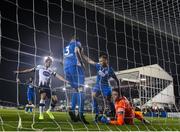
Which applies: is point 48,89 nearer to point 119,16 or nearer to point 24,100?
point 119,16

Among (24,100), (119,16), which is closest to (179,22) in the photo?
(119,16)

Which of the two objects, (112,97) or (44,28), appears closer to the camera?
(112,97)

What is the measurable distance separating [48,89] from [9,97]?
804 cm

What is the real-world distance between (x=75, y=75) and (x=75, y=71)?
8 cm

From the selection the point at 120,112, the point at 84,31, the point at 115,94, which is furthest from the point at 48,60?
the point at 84,31

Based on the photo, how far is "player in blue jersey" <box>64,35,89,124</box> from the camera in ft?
19.9

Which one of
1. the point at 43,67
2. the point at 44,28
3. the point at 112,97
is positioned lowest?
the point at 112,97

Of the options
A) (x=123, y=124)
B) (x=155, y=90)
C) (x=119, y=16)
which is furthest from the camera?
(x=155, y=90)

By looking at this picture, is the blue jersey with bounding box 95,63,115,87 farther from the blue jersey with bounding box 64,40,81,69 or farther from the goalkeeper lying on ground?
the blue jersey with bounding box 64,40,81,69

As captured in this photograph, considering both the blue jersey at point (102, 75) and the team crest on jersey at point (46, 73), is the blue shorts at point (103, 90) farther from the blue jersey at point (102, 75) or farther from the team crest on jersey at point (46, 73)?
the team crest on jersey at point (46, 73)

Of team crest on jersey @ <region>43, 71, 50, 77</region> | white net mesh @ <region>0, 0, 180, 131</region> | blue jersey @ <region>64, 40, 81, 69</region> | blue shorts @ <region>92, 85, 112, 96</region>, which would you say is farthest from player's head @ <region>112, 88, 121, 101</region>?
team crest on jersey @ <region>43, 71, 50, 77</region>

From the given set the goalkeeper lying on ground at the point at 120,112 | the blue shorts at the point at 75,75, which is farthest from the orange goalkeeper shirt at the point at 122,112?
the blue shorts at the point at 75,75

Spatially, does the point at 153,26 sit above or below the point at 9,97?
above

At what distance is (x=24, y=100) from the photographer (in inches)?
589
